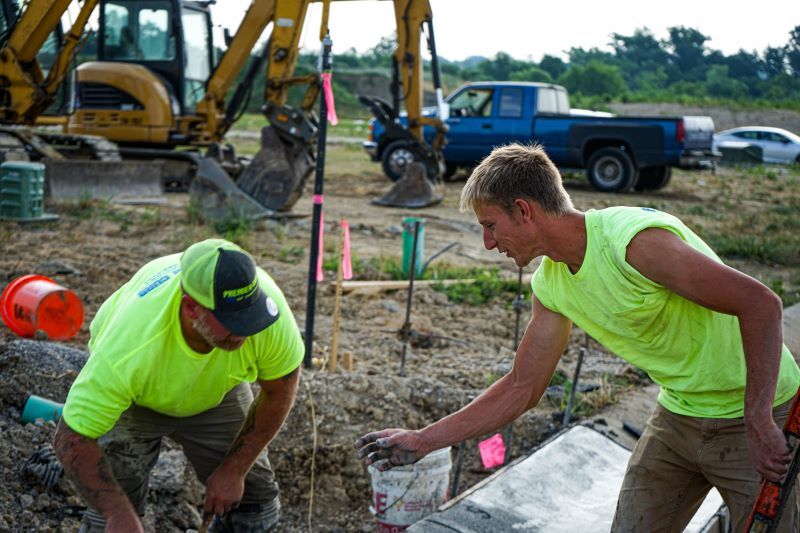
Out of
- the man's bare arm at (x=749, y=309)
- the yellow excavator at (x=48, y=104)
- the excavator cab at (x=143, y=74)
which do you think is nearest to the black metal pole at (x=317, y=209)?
the man's bare arm at (x=749, y=309)

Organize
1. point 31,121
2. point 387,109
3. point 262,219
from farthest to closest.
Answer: point 387,109
point 31,121
point 262,219

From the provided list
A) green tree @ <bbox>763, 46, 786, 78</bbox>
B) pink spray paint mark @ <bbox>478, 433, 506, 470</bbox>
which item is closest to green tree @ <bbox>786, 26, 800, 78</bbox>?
green tree @ <bbox>763, 46, 786, 78</bbox>

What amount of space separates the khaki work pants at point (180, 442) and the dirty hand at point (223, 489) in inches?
8.9

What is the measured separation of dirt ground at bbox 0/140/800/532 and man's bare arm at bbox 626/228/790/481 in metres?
2.63

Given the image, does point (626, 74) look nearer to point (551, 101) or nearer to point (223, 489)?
point (551, 101)

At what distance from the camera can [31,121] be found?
510 inches

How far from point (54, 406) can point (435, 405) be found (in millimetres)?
2138

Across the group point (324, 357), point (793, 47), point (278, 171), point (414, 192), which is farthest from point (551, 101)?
point (324, 357)

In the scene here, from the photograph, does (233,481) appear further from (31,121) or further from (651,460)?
(31,121)

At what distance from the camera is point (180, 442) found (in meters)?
3.69

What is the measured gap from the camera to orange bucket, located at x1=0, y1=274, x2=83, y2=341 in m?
5.75

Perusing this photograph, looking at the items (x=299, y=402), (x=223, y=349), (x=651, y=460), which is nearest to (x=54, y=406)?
(x=299, y=402)

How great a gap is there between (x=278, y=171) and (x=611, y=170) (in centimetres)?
738

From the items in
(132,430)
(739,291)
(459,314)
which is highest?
(739,291)
